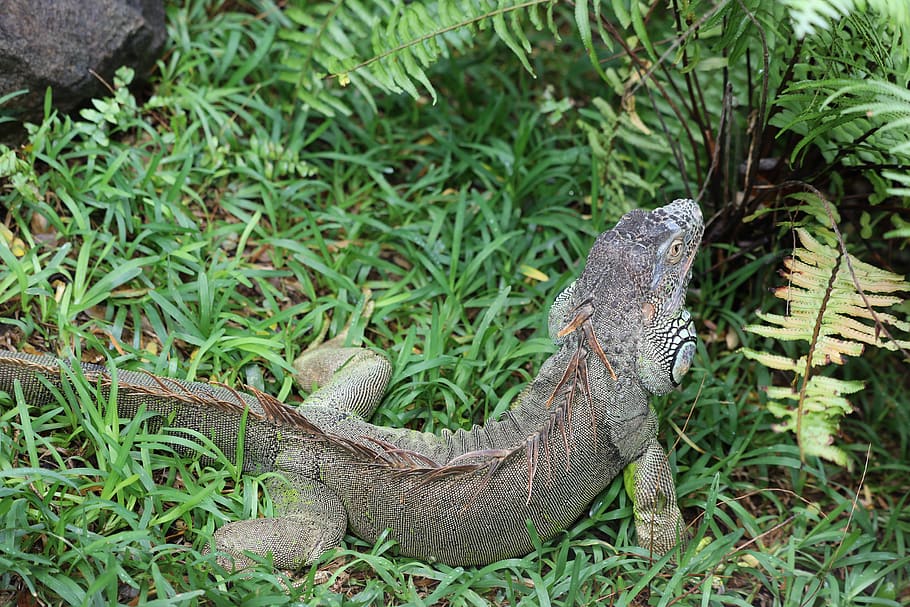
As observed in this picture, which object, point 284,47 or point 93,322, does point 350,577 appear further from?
point 284,47

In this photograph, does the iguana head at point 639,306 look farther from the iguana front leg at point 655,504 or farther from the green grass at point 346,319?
the green grass at point 346,319

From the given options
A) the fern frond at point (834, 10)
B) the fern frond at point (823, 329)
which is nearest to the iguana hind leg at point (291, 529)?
the fern frond at point (823, 329)

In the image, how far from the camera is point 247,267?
17.4 ft

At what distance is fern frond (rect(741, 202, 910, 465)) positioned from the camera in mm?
3873

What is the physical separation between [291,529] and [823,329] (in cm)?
268

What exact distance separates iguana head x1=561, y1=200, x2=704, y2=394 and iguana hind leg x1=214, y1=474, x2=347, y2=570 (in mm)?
1475

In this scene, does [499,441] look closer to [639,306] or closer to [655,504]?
[655,504]

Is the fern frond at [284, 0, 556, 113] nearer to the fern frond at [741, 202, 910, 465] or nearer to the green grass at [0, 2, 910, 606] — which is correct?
the green grass at [0, 2, 910, 606]

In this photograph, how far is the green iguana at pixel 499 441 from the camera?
4121mm

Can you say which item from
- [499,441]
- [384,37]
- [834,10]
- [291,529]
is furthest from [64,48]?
[834,10]

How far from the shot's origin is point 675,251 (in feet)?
14.3

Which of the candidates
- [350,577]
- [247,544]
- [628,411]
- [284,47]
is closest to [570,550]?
[628,411]

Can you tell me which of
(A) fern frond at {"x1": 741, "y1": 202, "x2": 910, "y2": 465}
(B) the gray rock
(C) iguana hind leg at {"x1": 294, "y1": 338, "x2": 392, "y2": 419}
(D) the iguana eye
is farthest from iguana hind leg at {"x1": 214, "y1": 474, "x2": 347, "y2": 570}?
(B) the gray rock

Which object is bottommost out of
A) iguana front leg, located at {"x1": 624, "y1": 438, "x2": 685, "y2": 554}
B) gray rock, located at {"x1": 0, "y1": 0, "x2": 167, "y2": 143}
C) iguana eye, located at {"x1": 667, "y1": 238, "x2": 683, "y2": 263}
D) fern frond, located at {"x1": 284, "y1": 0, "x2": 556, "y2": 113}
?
iguana front leg, located at {"x1": 624, "y1": 438, "x2": 685, "y2": 554}
